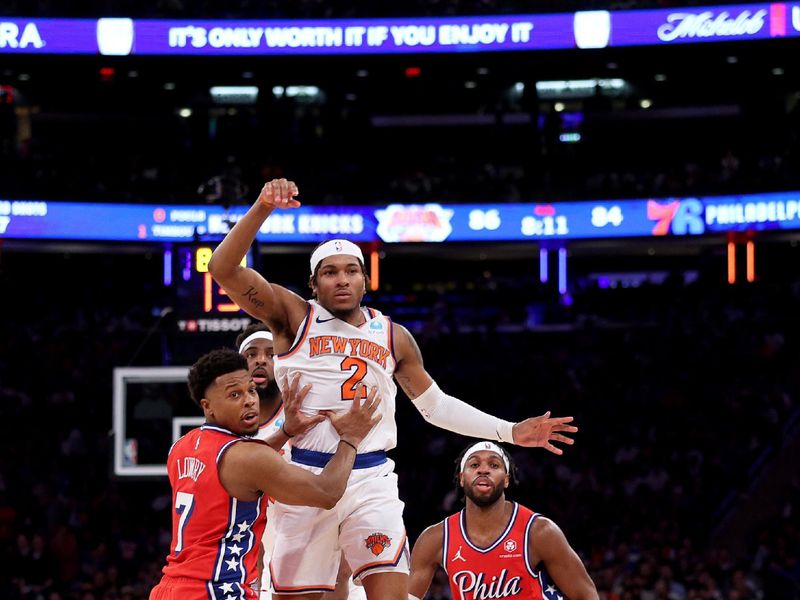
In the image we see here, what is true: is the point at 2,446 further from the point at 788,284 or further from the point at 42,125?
the point at 788,284

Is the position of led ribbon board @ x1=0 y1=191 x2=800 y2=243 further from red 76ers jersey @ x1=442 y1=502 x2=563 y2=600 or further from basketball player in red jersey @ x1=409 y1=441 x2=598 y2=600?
red 76ers jersey @ x1=442 y1=502 x2=563 y2=600

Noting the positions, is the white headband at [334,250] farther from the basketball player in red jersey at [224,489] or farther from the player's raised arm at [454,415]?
the basketball player in red jersey at [224,489]

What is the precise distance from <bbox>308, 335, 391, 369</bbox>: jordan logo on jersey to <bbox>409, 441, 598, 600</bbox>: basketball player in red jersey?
1.86 metres

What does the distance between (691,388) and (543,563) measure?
45.9 ft

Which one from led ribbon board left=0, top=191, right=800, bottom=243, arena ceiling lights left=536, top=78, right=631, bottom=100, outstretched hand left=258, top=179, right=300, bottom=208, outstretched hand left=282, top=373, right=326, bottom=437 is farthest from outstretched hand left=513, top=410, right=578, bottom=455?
arena ceiling lights left=536, top=78, right=631, bottom=100

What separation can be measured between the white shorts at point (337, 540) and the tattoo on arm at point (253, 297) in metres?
0.85

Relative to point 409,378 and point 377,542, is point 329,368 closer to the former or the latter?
point 409,378

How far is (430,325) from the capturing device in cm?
2177

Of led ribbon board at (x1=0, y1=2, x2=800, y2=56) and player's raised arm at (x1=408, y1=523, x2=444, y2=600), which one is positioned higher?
led ribbon board at (x1=0, y1=2, x2=800, y2=56)

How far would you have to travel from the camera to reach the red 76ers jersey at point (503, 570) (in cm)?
747

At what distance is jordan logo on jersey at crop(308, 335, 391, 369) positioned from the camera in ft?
19.6

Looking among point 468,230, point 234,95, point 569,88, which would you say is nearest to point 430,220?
point 468,230

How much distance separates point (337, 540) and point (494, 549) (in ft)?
6.13

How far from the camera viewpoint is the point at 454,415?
6.46 metres
